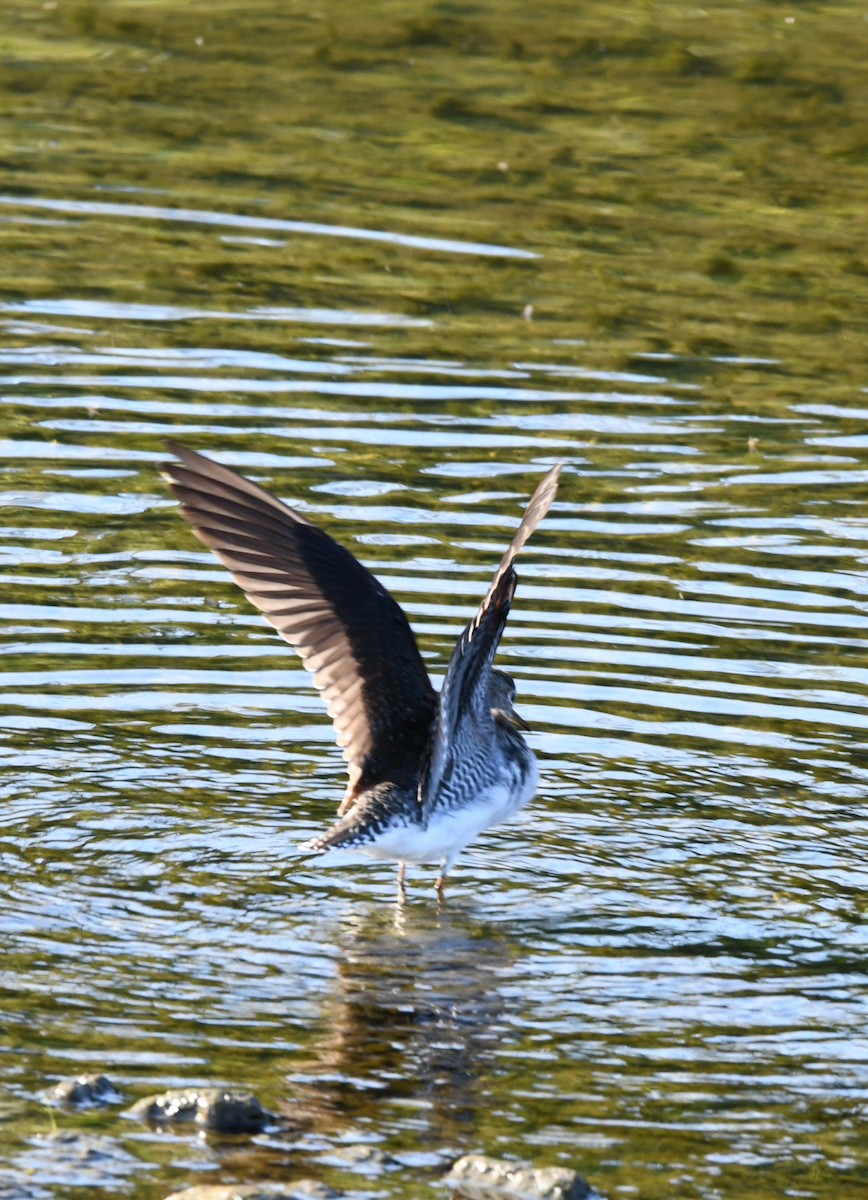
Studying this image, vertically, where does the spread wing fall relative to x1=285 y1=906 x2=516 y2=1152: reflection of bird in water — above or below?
above

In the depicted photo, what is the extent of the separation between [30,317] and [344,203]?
3.52m

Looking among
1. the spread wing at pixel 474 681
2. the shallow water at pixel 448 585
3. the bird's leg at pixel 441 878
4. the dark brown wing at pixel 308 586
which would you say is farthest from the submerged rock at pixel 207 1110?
the bird's leg at pixel 441 878

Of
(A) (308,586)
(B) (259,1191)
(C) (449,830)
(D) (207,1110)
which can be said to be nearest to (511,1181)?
(B) (259,1191)

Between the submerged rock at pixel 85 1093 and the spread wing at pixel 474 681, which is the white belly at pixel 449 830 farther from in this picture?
the submerged rock at pixel 85 1093

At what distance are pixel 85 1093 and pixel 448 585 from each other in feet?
15.6

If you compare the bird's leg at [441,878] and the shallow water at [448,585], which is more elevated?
the shallow water at [448,585]

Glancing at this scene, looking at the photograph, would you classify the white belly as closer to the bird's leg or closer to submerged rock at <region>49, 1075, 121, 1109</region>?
the bird's leg

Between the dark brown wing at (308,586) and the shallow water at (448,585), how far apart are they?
76 centimetres

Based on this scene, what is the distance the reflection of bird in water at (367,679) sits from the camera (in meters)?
8.02

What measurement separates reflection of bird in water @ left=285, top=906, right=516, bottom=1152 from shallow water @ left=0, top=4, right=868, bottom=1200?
2cm

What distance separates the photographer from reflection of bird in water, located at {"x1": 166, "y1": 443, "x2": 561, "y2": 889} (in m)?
8.02

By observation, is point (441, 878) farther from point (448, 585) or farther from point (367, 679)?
point (448, 585)

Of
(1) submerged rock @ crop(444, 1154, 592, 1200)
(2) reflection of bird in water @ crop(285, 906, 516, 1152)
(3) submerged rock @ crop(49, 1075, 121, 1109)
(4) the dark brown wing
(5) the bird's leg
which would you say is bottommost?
(5) the bird's leg

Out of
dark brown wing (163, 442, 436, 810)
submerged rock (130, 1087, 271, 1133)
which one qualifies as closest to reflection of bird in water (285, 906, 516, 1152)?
submerged rock (130, 1087, 271, 1133)
